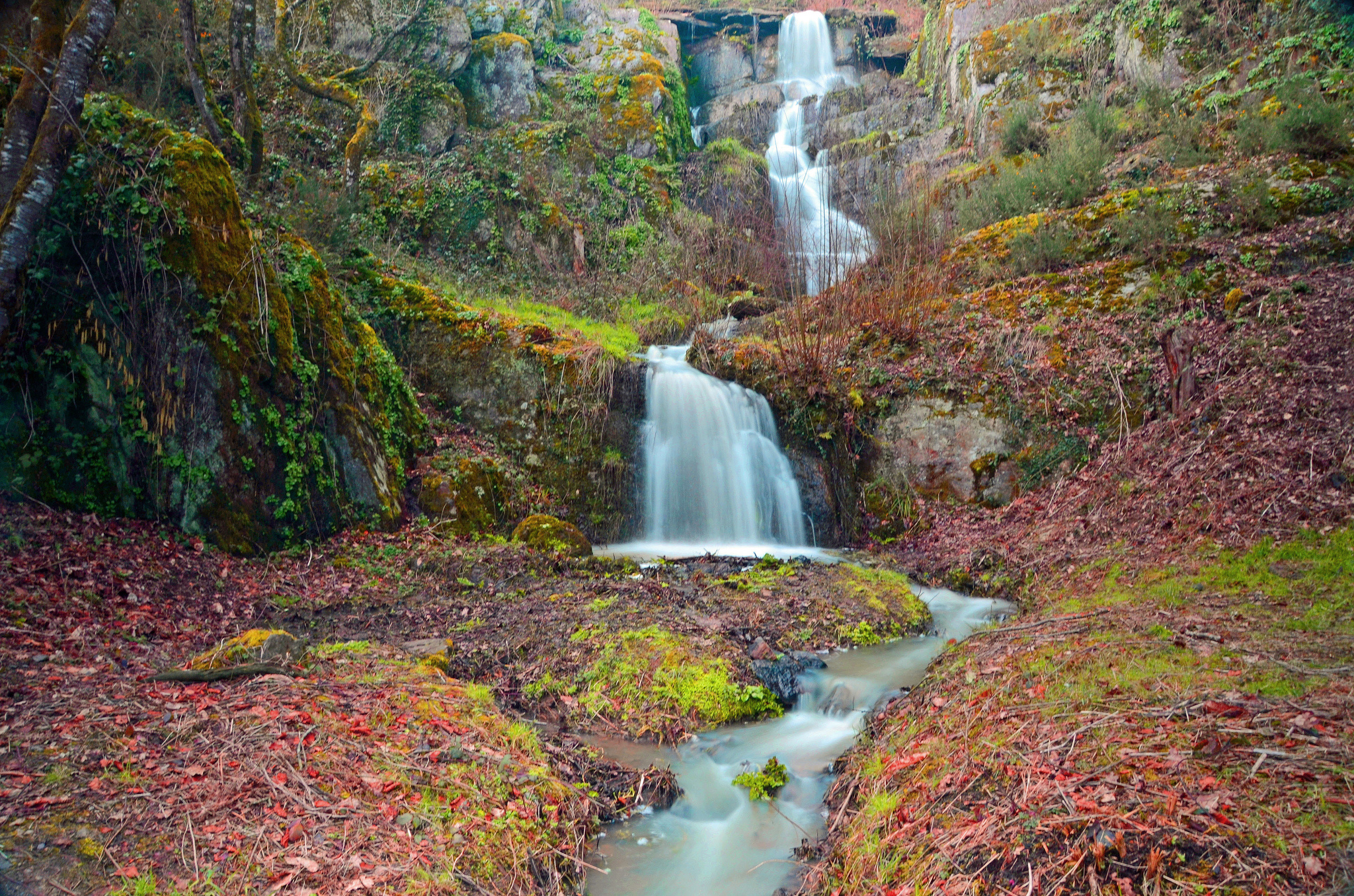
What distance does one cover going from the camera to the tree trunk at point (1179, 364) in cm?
797

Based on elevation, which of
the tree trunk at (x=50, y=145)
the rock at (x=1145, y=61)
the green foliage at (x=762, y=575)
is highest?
the rock at (x=1145, y=61)

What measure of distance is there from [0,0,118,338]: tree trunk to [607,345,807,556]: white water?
23.6ft

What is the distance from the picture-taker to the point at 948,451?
414 inches

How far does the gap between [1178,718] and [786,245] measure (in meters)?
11.7

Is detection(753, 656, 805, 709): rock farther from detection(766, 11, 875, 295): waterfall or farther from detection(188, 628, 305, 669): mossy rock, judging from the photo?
detection(766, 11, 875, 295): waterfall

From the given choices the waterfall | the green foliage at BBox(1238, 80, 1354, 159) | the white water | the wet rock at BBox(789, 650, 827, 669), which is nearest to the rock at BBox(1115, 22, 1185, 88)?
the green foliage at BBox(1238, 80, 1354, 159)

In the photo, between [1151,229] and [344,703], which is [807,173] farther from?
[344,703]

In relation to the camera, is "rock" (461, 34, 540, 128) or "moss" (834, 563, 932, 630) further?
"rock" (461, 34, 540, 128)

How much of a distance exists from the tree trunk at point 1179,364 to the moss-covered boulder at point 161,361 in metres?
9.47

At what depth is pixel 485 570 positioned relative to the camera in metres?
7.47

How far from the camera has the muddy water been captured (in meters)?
3.54

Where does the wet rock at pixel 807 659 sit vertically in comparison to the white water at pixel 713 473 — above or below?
below

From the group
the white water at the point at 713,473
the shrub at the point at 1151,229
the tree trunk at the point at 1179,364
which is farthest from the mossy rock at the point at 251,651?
the shrub at the point at 1151,229

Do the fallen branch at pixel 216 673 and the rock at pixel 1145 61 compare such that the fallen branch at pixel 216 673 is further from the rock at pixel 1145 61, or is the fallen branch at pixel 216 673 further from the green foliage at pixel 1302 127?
the rock at pixel 1145 61
